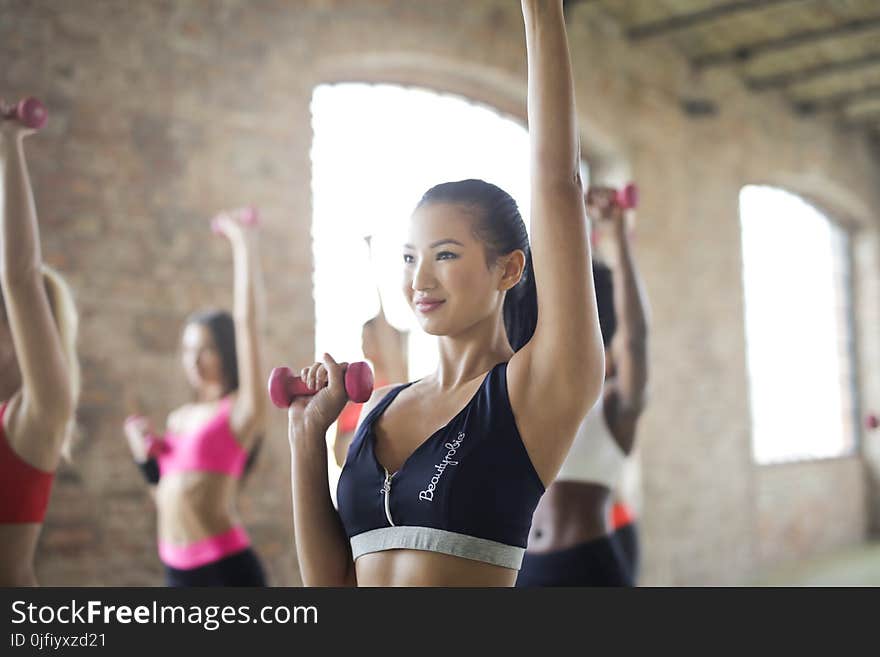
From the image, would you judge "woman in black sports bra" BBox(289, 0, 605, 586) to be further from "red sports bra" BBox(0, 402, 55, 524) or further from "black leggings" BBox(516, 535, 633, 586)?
"black leggings" BBox(516, 535, 633, 586)

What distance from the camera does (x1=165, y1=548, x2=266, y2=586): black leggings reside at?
3.10 m

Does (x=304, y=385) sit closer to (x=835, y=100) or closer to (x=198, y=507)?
(x=198, y=507)

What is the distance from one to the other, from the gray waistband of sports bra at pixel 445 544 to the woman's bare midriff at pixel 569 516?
1338 mm

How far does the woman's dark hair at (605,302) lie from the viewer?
2.56 metres

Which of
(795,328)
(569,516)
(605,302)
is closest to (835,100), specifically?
(795,328)

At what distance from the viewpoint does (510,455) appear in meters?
1.19

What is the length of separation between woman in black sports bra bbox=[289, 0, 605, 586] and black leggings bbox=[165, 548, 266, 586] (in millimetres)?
1940

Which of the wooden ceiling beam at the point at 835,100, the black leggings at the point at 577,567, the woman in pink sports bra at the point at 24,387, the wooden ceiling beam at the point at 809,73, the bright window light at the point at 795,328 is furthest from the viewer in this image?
the bright window light at the point at 795,328

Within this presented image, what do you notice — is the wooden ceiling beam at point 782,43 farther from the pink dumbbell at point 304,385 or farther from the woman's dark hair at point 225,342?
the pink dumbbell at point 304,385

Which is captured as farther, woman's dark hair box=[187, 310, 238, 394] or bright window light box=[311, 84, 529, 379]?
bright window light box=[311, 84, 529, 379]

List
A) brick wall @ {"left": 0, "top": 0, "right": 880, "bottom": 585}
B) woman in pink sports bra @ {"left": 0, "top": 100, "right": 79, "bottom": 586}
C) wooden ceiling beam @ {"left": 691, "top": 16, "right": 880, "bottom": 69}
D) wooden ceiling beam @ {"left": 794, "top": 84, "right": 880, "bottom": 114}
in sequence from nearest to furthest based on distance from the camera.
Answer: woman in pink sports bra @ {"left": 0, "top": 100, "right": 79, "bottom": 586} < brick wall @ {"left": 0, "top": 0, "right": 880, "bottom": 585} < wooden ceiling beam @ {"left": 691, "top": 16, "right": 880, "bottom": 69} < wooden ceiling beam @ {"left": 794, "top": 84, "right": 880, "bottom": 114}

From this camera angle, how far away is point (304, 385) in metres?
1.20

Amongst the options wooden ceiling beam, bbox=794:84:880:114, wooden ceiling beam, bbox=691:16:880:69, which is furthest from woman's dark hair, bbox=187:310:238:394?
wooden ceiling beam, bbox=794:84:880:114

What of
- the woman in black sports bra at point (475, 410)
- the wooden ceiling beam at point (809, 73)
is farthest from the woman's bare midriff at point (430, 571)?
the wooden ceiling beam at point (809, 73)
